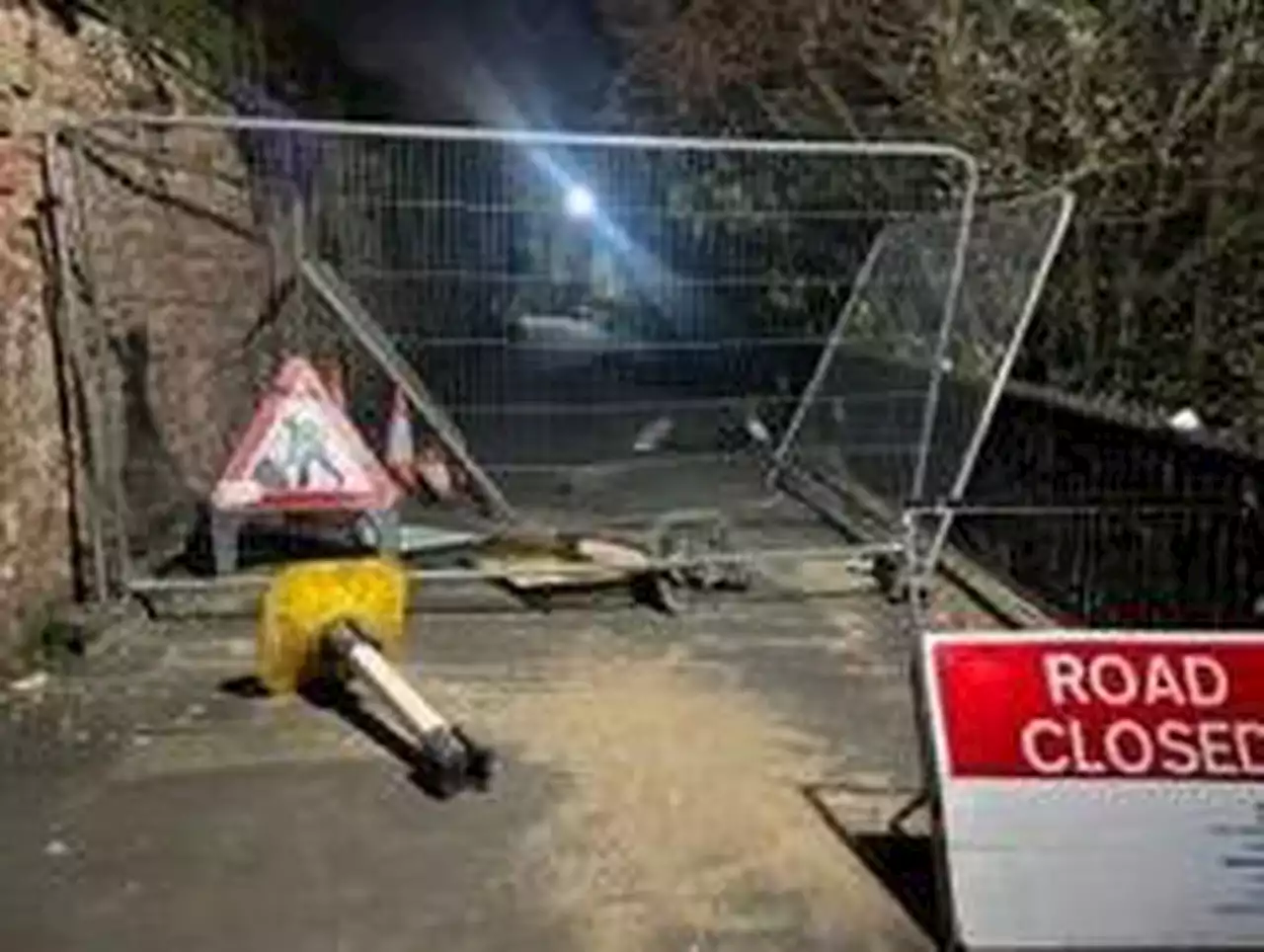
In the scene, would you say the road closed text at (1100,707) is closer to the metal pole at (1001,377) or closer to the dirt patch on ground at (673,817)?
the dirt patch on ground at (673,817)

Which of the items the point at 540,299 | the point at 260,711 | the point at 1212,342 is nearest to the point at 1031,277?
the point at 1212,342

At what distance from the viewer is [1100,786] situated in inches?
199

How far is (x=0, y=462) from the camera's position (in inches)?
308

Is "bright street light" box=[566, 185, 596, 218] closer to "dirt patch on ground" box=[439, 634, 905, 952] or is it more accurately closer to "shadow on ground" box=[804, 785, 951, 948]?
"dirt patch on ground" box=[439, 634, 905, 952]

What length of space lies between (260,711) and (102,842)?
1461mm

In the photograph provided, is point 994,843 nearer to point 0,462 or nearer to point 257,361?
point 0,462

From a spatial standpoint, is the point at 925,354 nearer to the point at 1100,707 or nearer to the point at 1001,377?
the point at 1001,377

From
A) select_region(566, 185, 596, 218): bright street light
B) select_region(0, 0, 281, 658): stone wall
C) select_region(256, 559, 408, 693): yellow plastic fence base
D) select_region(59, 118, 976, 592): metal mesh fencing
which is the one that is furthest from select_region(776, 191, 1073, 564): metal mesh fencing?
select_region(0, 0, 281, 658): stone wall

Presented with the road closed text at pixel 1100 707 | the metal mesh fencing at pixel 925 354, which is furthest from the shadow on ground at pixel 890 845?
the metal mesh fencing at pixel 925 354

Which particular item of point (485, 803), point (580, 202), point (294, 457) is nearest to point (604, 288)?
point (580, 202)

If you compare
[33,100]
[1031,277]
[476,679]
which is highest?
[33,100]

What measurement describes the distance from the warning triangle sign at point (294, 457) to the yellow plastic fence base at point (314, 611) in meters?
1.48

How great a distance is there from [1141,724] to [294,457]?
15.8ft

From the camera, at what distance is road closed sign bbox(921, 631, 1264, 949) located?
496cm
